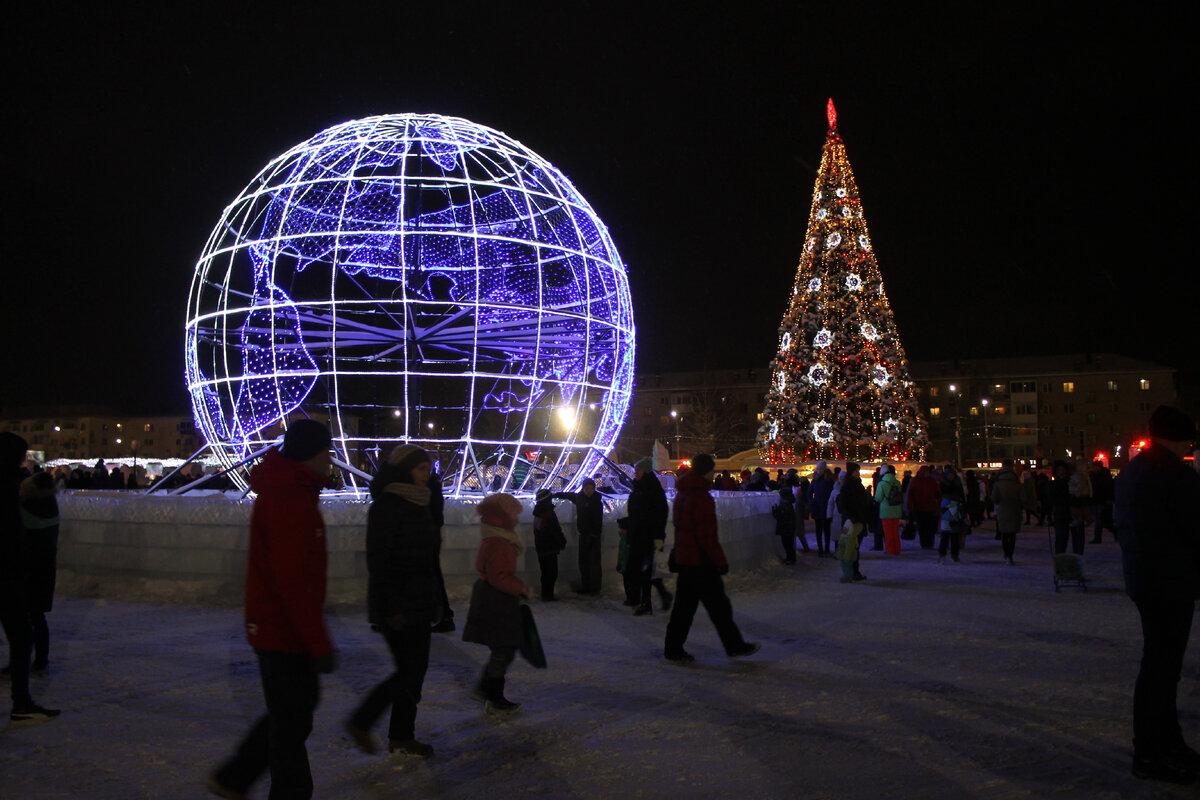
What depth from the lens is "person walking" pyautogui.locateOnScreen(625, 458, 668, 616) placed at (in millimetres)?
9500

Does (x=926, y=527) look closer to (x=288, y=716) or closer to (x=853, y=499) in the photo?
(x=853, y=499)

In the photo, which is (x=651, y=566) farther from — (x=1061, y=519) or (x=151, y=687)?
(x=1061, y=519)

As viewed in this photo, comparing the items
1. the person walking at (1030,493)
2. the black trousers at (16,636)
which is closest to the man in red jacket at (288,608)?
the black trousers at (16,636)

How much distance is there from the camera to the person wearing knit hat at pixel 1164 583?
4414 millimetres

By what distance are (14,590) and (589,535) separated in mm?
6267

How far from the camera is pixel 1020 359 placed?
88250mm

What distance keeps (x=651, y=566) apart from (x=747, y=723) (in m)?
4.19

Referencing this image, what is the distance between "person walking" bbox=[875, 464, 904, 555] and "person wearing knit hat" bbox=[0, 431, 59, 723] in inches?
568

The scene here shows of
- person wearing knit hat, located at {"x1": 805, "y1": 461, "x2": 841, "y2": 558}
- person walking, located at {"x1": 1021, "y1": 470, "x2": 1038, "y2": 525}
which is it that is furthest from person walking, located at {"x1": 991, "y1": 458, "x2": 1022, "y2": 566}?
person walking, located at {"x1": 1021, "y1": 470, "x2": 1038, "y2": 525}

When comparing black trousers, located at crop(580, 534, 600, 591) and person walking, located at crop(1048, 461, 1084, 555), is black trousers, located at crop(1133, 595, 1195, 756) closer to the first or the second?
black trousers, located at crop(580, 534, 600, 591)

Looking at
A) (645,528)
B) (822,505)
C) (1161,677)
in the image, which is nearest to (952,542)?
(822,505)

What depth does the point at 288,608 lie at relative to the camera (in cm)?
344

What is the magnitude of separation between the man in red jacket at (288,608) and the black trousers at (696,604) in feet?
13.1

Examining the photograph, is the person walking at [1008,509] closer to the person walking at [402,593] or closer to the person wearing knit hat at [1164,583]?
the person wearing knit hat at [1164,583]
